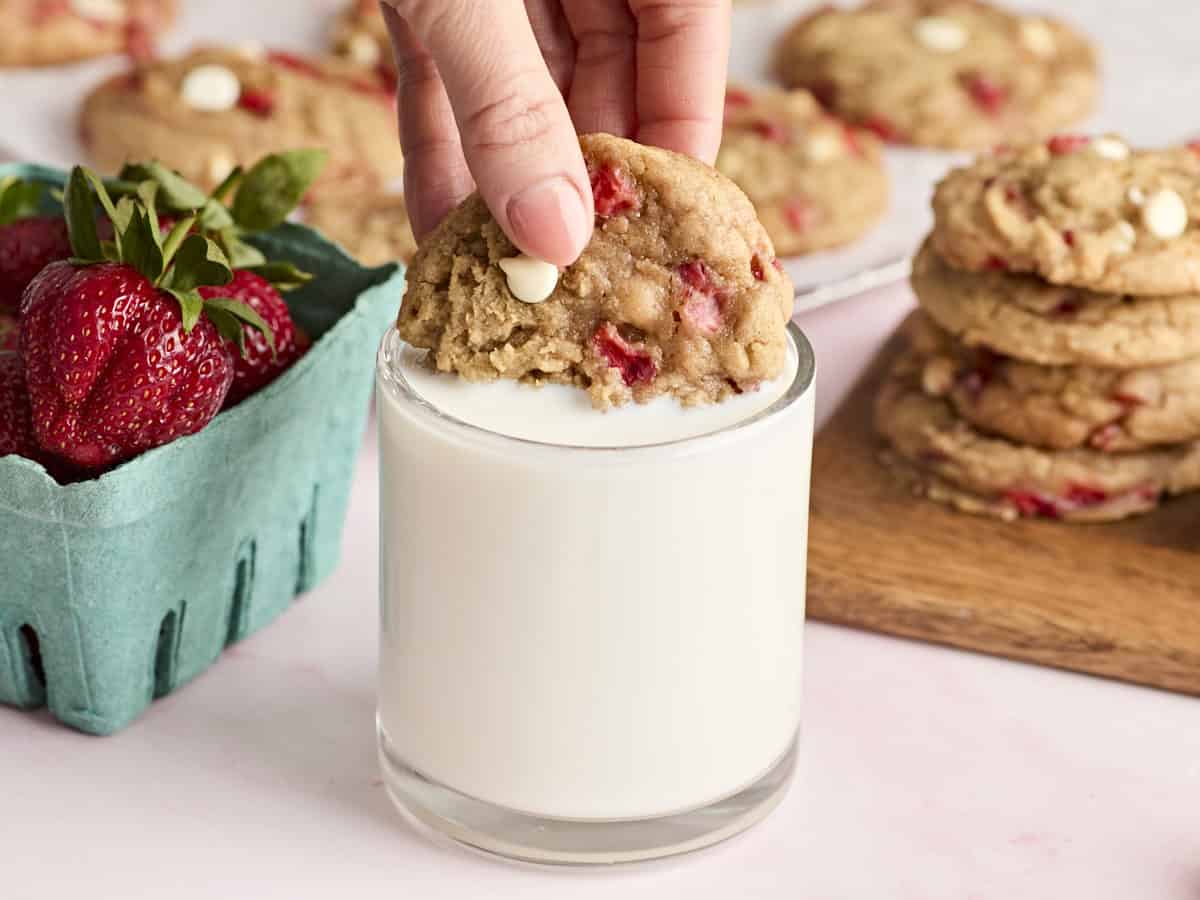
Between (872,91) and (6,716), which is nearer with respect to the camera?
(6,716)

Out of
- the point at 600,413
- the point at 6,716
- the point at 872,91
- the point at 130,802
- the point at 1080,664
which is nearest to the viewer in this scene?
the point at 600,413

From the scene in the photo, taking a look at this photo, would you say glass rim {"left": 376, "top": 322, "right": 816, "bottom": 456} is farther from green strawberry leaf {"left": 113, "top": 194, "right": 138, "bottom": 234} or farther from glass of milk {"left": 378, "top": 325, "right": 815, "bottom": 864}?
green strawberry leaf {"left": 113, "top": 194, "right": 138, "bottom": 234}

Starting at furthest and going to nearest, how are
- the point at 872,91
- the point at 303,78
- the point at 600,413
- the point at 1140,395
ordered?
the point at 872,91 → the point at 303,78 → the point at 1140,395 → the point at 600,413

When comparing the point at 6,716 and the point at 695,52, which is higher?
the point at 695,52

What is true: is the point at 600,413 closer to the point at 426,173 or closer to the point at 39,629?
the point at 426,173

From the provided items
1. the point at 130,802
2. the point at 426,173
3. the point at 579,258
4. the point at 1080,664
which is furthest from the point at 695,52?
the point at 130,802

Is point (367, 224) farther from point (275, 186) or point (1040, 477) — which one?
point (1040, 477)
